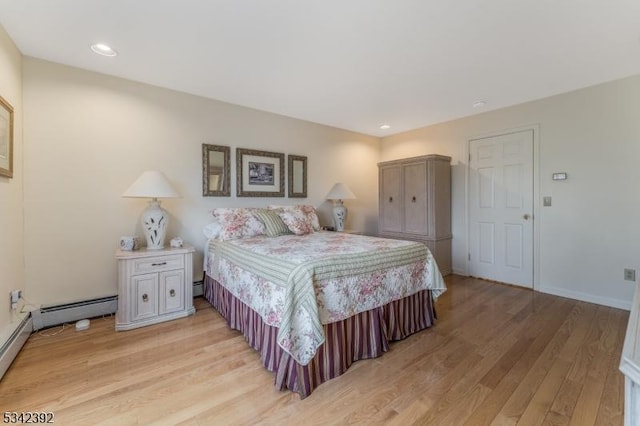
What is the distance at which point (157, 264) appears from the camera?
2650 millimetres

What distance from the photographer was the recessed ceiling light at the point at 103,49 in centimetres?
229

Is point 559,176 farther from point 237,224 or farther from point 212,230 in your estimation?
point 212,230

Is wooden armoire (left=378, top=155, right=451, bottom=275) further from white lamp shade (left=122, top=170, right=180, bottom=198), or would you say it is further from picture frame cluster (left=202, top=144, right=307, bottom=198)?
white lamp shade (left=122, top=170, right=180, bottom=198)

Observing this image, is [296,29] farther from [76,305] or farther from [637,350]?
[76,305]

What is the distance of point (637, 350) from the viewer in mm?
746

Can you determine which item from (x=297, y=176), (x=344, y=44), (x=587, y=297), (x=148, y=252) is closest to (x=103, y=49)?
(x=148, y=252)

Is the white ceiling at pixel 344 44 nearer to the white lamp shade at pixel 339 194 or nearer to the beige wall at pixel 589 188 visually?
the beige wall at pixel 589 188

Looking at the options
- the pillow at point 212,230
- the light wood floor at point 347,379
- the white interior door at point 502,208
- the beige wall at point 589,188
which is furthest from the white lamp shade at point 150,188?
the beige wall at point 589,188

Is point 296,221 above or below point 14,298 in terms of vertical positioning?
above

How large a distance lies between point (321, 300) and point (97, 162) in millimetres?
2596

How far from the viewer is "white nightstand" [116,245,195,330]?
97.9 inches

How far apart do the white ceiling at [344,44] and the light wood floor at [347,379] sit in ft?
7.76

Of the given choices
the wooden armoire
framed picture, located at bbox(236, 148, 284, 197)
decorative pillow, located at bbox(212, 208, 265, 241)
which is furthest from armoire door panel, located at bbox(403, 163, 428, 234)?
decorative pillow, located at bbox(212, 208, 265, 241)

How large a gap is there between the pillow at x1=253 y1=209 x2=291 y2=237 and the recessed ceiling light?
192 cm
